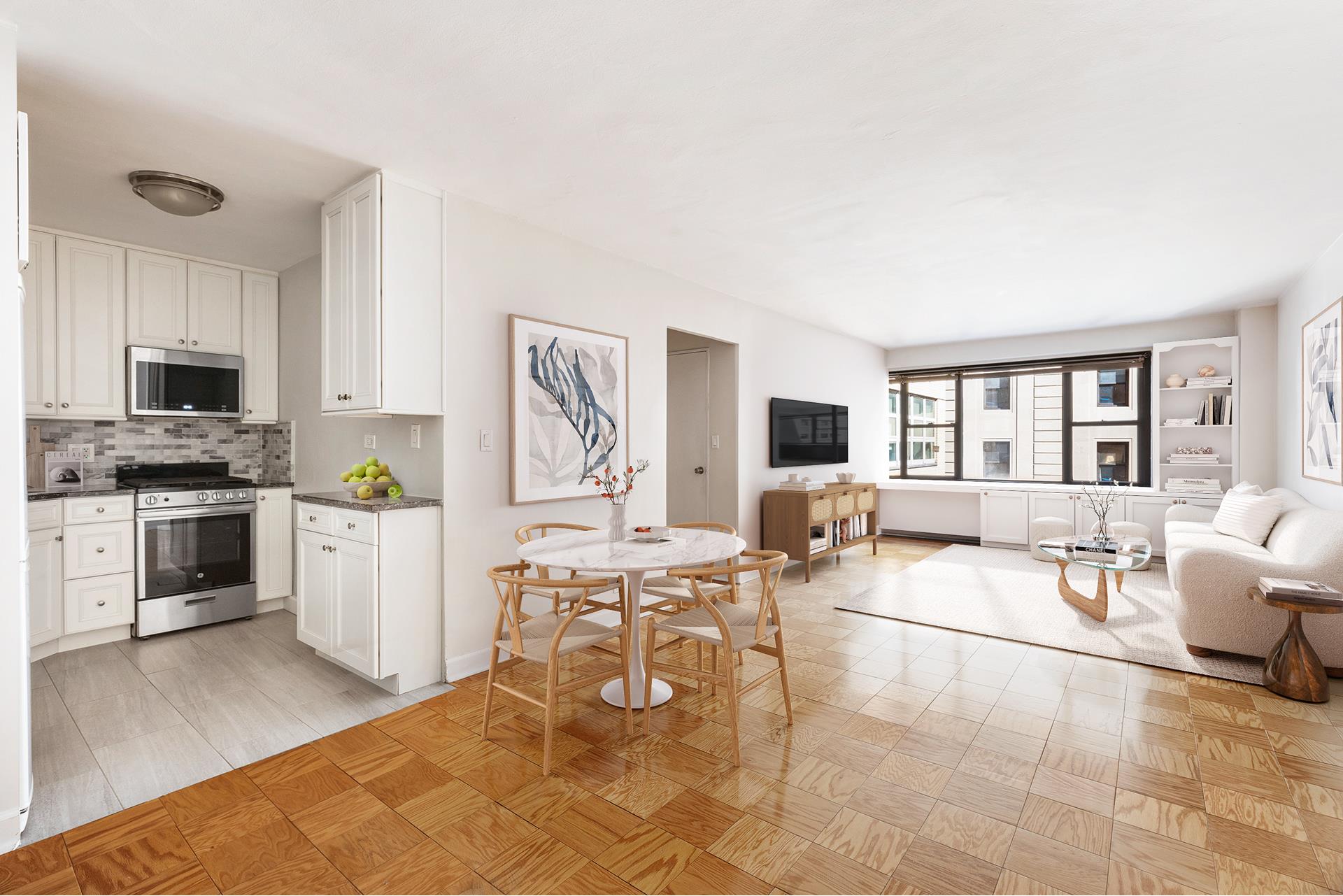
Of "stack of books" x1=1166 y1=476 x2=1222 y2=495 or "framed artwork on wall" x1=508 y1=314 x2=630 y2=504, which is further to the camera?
"stack of books" x1=1166 y1=476 x2=1222 y2=495

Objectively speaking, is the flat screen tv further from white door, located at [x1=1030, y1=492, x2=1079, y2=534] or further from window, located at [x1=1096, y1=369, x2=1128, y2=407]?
window, located at [x1=1096, y1=369, x2=1128, y2=407]

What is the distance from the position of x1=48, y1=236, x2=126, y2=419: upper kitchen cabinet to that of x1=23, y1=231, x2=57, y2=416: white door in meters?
0.03

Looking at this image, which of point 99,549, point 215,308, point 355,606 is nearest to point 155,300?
point 215,308

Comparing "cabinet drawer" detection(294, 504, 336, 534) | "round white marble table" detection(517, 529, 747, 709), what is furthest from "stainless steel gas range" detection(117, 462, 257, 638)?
"round white marble table" detection(517, 529, 747, 709)

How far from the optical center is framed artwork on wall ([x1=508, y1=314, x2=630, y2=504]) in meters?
3.56

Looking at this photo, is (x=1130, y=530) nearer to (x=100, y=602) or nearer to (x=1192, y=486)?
(x=1192, y=486)

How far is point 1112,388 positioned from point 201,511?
8814 millimetres

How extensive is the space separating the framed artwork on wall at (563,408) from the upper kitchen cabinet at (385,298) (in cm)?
49

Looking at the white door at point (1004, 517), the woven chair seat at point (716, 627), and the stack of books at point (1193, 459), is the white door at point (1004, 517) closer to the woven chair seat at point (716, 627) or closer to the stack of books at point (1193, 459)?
the stack of books at point (1193, 459)

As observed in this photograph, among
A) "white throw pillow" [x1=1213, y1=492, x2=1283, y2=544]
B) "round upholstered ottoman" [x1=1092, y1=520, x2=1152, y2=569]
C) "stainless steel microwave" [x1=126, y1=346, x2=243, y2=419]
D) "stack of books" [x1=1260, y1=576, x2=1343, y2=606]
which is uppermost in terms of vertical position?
"stainless steel microwave" [x1=126, y1=346, x2=243, y2=419]

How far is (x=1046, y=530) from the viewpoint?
21.5ft

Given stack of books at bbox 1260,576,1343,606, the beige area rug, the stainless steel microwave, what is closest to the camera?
stack of books at bbox 1260,576,1343,606

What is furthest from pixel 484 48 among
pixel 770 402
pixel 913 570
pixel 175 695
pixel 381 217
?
pixel 913 570

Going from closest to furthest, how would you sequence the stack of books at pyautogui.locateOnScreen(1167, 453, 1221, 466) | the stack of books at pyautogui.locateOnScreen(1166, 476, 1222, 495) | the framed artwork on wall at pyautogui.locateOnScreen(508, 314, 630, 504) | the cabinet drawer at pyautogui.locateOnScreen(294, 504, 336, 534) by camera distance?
the cabinet drawer at pyautogui.locateOnScreen(294, 504, 336, 534)
the framed artwork on wall at pyautogui.locateOnScreen(508, 314, 630, 504)
the stack of books at pyautogui.locateOnScreen(1166, 476, 1222, 495)
the stack of books at pyautogui.locateOnScreen(1167, 453, 1221, 466)
